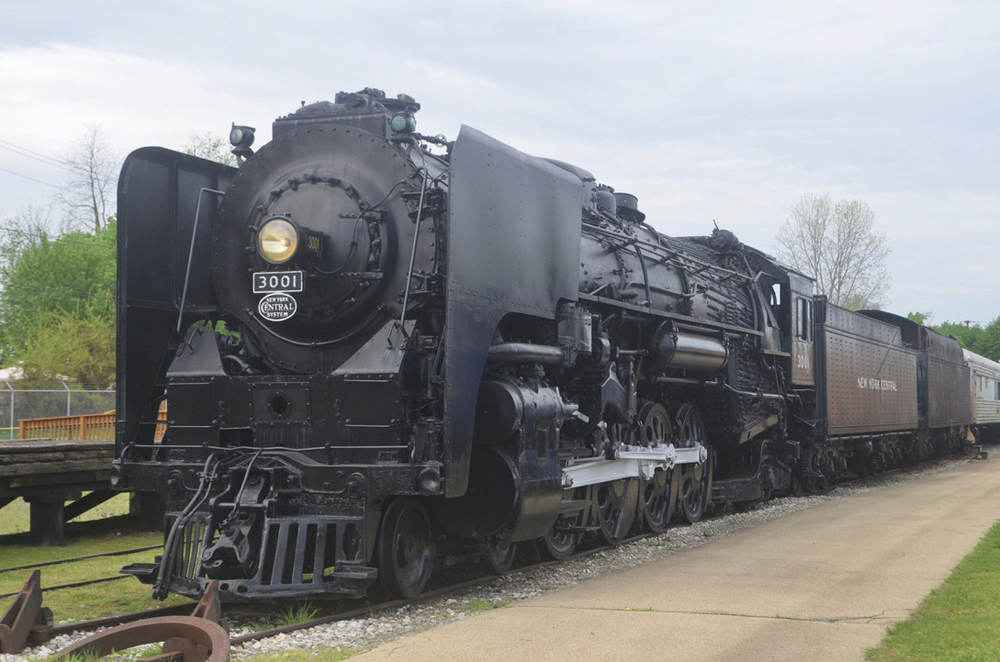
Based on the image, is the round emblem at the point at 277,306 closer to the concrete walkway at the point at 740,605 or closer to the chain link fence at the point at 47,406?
the concrete walkway at the point at 740,605

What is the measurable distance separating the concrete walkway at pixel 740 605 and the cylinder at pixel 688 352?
2052mm

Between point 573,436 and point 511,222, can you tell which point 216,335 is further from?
point 573,436

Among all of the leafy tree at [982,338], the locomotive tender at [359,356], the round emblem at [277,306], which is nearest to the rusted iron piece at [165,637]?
the locomotive tender at [359,356]

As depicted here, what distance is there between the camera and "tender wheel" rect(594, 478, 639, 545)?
1063cm

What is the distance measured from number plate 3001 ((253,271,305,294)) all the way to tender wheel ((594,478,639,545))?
167 inches

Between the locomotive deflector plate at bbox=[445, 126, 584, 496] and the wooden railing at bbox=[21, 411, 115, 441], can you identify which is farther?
the wooden railing at bbox=[21, 411, 115, 441]

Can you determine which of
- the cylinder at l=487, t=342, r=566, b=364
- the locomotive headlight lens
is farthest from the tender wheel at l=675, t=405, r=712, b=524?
the locomotive headlight lens

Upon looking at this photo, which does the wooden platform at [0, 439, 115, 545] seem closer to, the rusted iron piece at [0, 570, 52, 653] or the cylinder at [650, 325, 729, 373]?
the rusted iron piece at [0, 570, 52, 653]

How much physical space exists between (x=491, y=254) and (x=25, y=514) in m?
12.0

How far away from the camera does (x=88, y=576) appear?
9.33 m

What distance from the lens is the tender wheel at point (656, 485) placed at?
1150 centimetres

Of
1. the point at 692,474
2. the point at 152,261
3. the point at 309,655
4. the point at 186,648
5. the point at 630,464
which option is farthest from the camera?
the point at 692,474

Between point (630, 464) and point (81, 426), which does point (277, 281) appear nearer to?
point (630, 464)

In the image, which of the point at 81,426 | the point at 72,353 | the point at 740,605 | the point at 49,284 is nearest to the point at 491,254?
the point at 740,605
